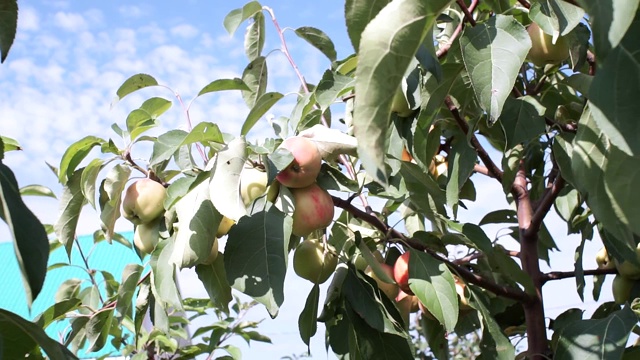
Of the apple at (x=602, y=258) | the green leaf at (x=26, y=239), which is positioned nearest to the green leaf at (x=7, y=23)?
the green leaf at (x=26, y=239)

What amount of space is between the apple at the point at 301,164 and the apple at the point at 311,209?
2 centimetres

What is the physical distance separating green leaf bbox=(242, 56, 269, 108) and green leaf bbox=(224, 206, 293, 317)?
1.95 feet

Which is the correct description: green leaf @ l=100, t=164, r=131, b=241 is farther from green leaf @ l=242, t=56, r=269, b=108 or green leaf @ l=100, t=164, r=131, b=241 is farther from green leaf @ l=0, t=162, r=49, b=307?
green leaf @ l=0, t=162, r=49, b=307

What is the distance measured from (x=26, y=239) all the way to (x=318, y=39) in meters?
1.19

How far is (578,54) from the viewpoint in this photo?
44.8 inches

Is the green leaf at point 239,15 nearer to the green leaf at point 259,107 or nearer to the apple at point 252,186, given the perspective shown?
the green leaf at point 259,107

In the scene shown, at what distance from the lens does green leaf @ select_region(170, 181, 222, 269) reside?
94 centimetres

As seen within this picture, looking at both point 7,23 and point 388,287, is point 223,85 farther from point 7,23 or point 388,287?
point 7,23

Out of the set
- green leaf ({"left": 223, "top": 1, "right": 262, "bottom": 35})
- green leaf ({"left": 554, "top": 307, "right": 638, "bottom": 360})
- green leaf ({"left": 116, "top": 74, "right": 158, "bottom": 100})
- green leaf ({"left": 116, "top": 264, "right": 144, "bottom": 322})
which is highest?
green leaf ({"left": 223, "top": 1, "right": 262, "bottom": 35})

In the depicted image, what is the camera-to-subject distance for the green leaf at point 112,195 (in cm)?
121

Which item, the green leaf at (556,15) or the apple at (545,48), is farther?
the apple at (545,48)

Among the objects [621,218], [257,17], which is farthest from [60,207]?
[621,218]

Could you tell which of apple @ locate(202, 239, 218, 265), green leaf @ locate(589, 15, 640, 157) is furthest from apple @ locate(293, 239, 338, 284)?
green leaf @ locate(589, 15, 640, 157)

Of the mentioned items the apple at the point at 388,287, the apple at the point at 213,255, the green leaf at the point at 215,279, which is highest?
the apple at the point at 213,255
